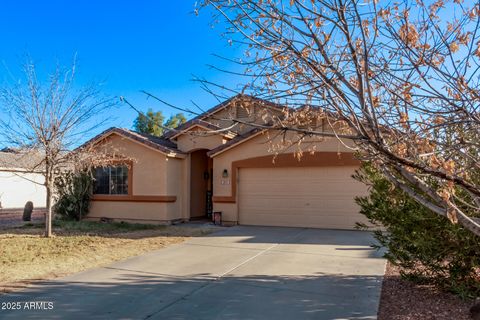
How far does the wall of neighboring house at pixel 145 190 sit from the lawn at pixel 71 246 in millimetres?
1137

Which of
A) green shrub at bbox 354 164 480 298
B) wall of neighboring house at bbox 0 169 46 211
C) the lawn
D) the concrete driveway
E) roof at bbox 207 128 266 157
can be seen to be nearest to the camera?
the concrete driveway

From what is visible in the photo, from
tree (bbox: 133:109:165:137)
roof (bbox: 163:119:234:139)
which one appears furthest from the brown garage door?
tree (bbox: 133:109:165:137)

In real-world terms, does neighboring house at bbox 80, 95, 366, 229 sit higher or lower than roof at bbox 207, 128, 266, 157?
lower

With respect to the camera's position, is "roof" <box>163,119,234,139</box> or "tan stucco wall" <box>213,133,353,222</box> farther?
"tan stucco wall" <box>213,133,353,222</box>

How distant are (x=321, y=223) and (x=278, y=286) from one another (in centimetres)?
830

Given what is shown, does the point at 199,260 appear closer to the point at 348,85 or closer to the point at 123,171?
the point at 348,85

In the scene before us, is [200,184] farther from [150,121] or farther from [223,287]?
[150,121]

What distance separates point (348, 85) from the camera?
3.42 metres

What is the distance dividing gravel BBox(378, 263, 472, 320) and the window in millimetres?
12656

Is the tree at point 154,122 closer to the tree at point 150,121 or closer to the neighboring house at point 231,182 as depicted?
the tree at point 150,121

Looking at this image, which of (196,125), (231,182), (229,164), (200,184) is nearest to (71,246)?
(196,125)

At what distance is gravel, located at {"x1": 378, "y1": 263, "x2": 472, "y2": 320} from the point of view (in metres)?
5.45

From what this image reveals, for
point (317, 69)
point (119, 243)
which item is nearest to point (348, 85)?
point (317, 69)

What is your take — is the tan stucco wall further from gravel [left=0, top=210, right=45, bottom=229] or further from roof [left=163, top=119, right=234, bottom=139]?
gravel [left=0, top=210, right=45, bottom=229]
